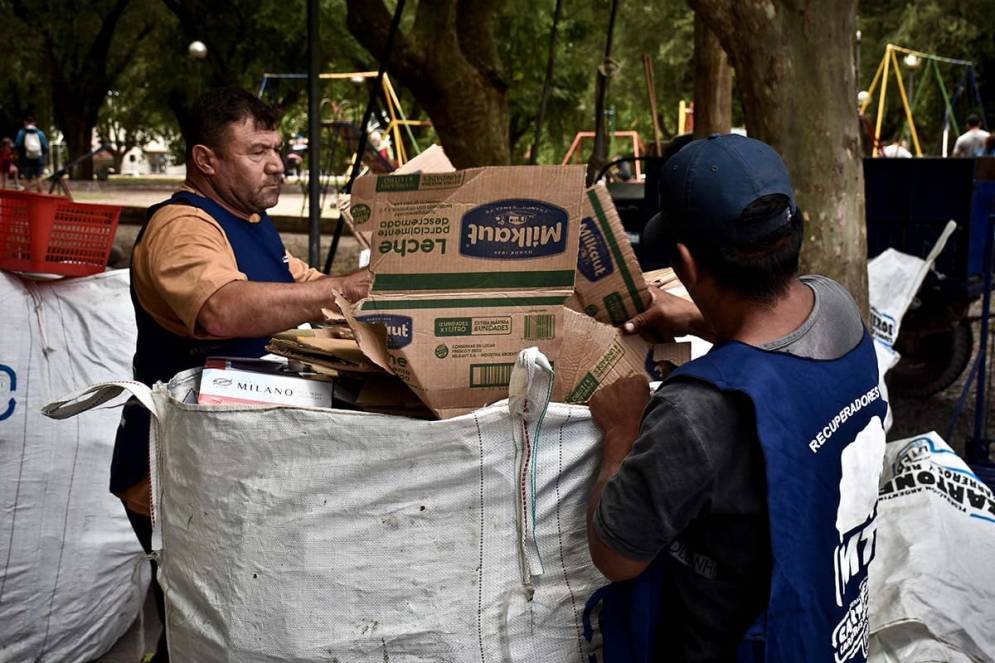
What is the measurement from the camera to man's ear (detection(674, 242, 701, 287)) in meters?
1.84

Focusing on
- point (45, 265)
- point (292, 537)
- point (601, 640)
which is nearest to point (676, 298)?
point (601, 640)

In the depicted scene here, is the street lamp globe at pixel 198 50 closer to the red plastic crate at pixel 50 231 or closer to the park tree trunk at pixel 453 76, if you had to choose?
the park tree trunk at pixel 453 76

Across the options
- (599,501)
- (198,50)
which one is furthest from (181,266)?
(198,50)

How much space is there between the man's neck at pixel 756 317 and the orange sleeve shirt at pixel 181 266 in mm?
1048

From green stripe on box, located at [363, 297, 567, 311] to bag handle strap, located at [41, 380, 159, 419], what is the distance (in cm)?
46

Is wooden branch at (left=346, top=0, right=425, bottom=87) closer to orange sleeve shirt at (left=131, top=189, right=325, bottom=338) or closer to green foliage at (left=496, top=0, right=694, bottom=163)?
orange sleeve shirt at (left=131, top=189, right=325, bottom=338)

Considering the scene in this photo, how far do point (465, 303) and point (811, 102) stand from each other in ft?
9.31

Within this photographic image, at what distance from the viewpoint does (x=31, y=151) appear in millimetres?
26797

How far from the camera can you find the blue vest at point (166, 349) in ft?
8.54

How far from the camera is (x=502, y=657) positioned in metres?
1.96

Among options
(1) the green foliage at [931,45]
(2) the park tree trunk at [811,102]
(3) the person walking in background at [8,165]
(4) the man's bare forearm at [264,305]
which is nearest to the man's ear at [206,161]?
(4) the man's bare forearm at [264,305]

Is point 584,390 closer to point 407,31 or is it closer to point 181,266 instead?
point 181,266

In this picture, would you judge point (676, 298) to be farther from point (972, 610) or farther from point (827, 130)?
point (827, 130)

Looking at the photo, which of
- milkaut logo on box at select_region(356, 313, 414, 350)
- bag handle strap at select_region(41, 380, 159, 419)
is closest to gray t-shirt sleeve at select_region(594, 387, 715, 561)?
milkaut logo on box at select_region(356, 313, 414, 350)
